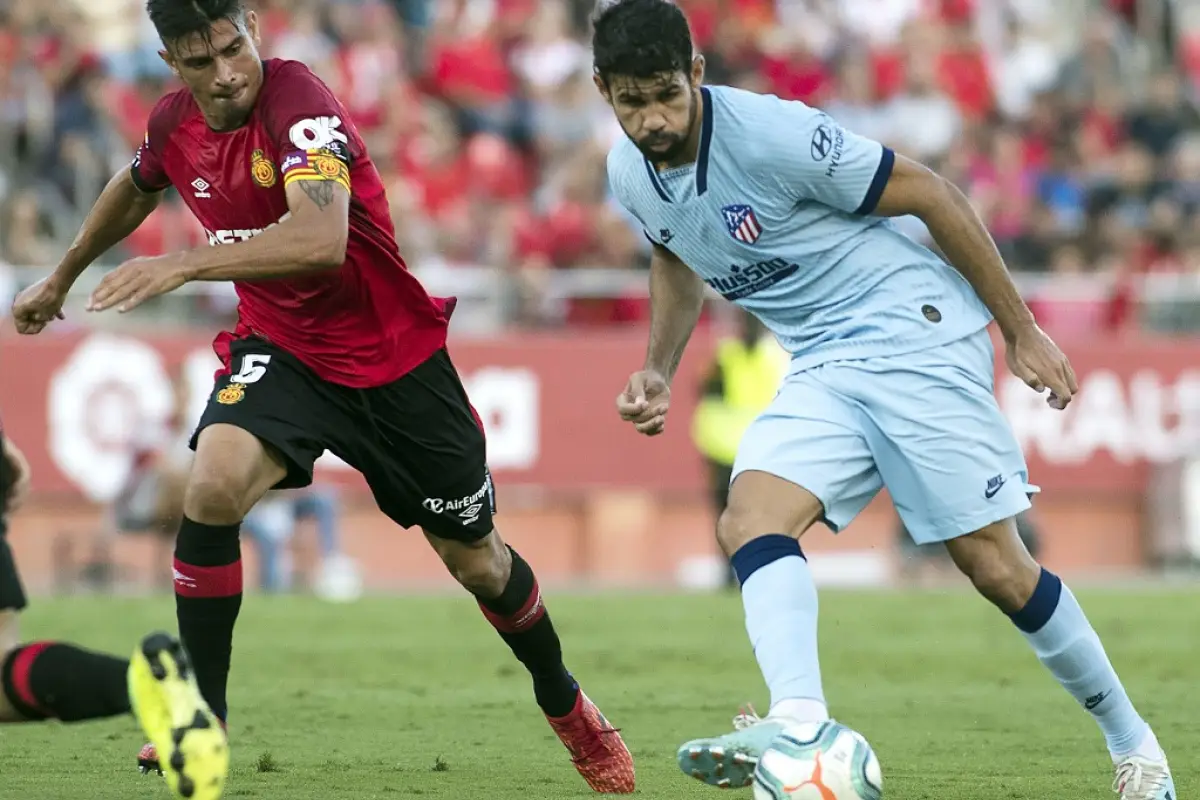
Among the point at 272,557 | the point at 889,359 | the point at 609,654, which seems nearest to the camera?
the point at 889,359

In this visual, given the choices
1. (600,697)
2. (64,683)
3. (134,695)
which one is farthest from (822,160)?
(600,697)

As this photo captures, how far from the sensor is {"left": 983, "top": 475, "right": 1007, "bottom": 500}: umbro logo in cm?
556

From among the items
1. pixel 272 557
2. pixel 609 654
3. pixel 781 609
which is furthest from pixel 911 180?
pixel 272 557

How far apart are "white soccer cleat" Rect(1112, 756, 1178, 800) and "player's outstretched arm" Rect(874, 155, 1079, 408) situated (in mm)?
1042

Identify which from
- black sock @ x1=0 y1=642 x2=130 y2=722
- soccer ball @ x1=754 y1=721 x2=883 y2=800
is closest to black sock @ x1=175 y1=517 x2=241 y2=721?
black sock @ x1=0 y1=642 x2=130 y2=722

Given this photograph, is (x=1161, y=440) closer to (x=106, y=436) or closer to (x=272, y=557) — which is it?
(x=272, y=557)

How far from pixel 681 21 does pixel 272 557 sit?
11.1 meters

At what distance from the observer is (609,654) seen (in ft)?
35.3

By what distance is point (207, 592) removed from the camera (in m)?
5.88

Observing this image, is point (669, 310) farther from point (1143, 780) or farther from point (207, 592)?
point (1143, 780)

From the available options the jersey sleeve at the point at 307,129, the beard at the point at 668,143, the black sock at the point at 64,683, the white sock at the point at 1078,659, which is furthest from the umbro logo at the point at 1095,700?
the black sock at the point at 64,683

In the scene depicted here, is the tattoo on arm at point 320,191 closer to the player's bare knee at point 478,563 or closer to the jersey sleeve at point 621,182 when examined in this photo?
the jersey sleeve at point 621,182

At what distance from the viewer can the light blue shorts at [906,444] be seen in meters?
5.54

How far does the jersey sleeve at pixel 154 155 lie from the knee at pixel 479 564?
1.44m
